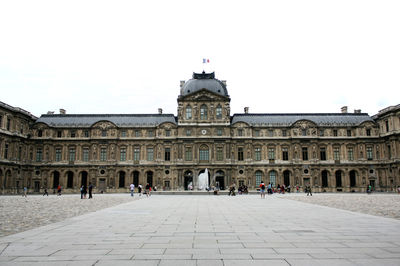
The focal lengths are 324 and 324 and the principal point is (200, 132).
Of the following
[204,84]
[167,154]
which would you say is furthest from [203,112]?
[167,154]

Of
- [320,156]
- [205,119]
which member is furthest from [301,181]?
[205,119]

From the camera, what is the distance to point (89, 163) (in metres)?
57.9

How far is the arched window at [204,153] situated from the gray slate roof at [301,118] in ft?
23.9

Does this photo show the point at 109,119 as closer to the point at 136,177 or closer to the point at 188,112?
the point at 136,177

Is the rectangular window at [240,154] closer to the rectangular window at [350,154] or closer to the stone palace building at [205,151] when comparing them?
the stone palace building at [205,151]

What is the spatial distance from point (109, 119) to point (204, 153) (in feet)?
63.9

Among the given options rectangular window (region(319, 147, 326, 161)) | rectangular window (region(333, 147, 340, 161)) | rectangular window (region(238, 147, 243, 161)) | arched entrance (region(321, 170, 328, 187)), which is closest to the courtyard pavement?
rectangular window (region(238, 147, 243, 161))

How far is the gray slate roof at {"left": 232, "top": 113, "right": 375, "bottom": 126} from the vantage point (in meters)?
59.3

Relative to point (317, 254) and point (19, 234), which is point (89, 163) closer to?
point (19, 234)

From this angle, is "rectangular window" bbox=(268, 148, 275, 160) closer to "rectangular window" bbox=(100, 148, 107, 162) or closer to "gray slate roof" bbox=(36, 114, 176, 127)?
"gray slate roof" bbox=(36, 114, 176, 127)

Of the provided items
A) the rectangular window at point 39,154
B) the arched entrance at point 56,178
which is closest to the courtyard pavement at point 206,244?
the arched entrance at point 56,178

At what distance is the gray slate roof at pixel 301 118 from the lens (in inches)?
2334

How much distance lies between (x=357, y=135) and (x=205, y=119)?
2743cm

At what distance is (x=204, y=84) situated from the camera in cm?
5988
